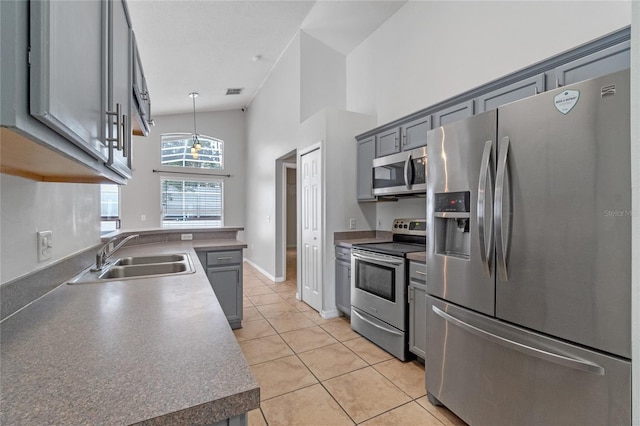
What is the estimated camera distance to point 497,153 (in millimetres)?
1509

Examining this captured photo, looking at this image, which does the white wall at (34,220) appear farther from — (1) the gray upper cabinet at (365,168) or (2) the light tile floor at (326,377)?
(1) the gray upper cabinet at (365,168)

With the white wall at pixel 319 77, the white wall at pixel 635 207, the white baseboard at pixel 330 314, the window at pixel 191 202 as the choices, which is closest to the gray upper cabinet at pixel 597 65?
the white wall at pixel 635 207

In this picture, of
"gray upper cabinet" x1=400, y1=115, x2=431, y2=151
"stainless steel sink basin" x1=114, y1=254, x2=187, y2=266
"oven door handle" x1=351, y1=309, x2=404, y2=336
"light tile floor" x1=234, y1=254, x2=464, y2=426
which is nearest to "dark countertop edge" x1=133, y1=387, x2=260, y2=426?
"light tile floor" x1=234, y1=254, x2=464, y2=426

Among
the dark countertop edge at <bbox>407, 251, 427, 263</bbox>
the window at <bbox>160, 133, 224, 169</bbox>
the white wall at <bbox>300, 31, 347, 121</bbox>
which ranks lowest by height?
the dark countertop edge at <bbox>407, 251, 427, 263</bbox>

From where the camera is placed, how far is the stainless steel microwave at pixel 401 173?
8.55 feet

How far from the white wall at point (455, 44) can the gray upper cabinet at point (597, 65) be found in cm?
44

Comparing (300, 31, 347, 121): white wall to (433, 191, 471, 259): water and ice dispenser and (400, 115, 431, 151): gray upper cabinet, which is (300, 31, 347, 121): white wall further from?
(433, 191, 471, 259): water and ice dispenser

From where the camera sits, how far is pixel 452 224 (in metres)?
1.90

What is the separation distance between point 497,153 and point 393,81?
2388 mm

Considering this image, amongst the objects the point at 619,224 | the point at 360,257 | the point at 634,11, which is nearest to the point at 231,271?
the point at 360,257

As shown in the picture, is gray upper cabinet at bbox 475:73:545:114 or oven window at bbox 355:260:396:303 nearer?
gray upper cabinet at bbox 475:73:545:114

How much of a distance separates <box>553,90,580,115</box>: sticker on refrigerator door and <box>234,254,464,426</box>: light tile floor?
5.91ft

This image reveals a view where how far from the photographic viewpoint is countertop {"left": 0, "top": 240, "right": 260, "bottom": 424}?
56cm

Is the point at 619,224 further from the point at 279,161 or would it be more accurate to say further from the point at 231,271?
the point at 279,161
